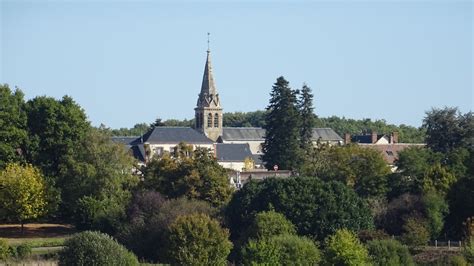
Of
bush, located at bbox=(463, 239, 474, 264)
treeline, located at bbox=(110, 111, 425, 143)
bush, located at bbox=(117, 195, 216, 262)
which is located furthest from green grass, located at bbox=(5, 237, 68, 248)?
treeline, located at bbox=(110, 111, 425, 143)

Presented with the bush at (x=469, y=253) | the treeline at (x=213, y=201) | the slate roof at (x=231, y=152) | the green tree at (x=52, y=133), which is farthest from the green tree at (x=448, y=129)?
the slate roof at (x=231, y=152)

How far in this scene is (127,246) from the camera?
182ft

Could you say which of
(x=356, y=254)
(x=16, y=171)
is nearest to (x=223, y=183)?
(x=16, y=171)

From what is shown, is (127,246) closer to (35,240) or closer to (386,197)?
(35,240)

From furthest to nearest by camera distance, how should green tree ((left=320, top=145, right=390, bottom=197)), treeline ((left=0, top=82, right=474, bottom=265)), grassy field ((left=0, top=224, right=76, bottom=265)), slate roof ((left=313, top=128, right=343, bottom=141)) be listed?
1. slate roof ((left=313, top=128, right=343, bottom=141))
2. green tree ((left=320, top=145, right=390, bottom=197))
3. grassy field ((left=0, top=224, right=76, bottom=265))
4. treeline ((left=0, top=82, right=474, bottom=265))

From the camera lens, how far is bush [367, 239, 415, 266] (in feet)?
160

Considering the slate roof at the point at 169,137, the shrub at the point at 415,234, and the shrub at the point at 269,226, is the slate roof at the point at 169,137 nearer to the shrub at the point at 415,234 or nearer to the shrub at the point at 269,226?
the shrub at the point at 415,234

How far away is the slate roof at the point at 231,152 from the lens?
12006 centimetres

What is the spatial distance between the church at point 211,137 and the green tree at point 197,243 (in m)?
51.2

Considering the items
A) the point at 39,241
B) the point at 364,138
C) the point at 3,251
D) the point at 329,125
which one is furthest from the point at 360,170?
the point at 329,125

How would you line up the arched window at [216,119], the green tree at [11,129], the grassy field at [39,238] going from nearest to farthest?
the grassy field at [39,238] < the green tree at [11,129] < the arched window at [216,119]

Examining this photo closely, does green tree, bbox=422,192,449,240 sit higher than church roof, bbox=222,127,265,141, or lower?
lower

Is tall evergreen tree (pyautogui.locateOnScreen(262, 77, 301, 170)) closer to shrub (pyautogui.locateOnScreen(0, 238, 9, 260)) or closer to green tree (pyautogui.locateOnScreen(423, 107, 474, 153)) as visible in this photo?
green tree (pyautogui.locateOnScreen(423, 107, 474, 153))

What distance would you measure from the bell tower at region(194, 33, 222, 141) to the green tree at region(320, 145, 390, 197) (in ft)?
203
